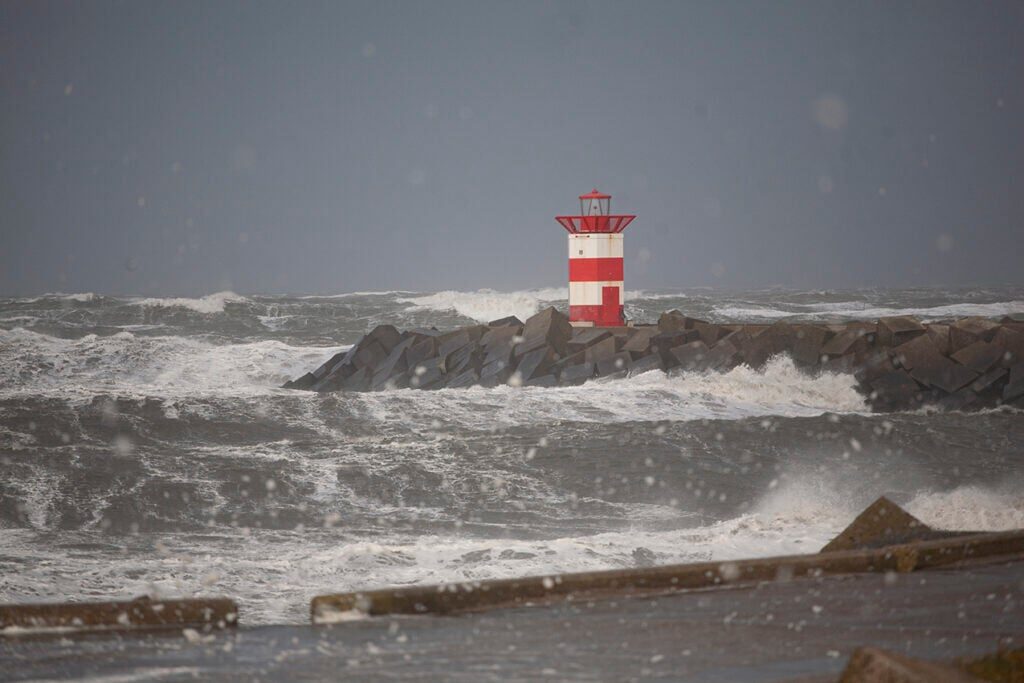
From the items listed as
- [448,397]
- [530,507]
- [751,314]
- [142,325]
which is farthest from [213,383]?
[751,314]

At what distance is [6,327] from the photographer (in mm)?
31203

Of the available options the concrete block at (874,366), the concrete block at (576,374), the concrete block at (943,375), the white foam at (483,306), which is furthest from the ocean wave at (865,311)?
the concrete block at (576,374)

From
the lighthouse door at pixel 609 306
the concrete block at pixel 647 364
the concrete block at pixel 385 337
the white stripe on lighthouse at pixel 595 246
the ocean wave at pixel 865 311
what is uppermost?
the white stripe on lighthouse at pixel 595 246

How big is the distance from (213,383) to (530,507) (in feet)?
35.7

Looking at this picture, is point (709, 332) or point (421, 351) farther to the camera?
point (421, 351)

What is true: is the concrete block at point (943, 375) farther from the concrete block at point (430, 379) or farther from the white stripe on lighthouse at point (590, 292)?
the concrete block at point (430, 379)

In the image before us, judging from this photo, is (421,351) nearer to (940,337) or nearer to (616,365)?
(616,365)

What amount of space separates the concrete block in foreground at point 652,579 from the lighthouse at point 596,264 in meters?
11.4

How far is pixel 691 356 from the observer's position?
16.1 meters

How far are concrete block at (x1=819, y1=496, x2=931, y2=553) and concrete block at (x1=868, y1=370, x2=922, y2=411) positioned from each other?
1008 cm

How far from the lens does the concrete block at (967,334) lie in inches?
645

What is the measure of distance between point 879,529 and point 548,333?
433 inches

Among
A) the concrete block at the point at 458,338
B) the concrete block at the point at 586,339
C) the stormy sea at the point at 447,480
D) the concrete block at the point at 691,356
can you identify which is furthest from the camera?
the concrete block at the point at 458,338

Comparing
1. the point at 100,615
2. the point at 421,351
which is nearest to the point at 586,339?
the point at 421,351
